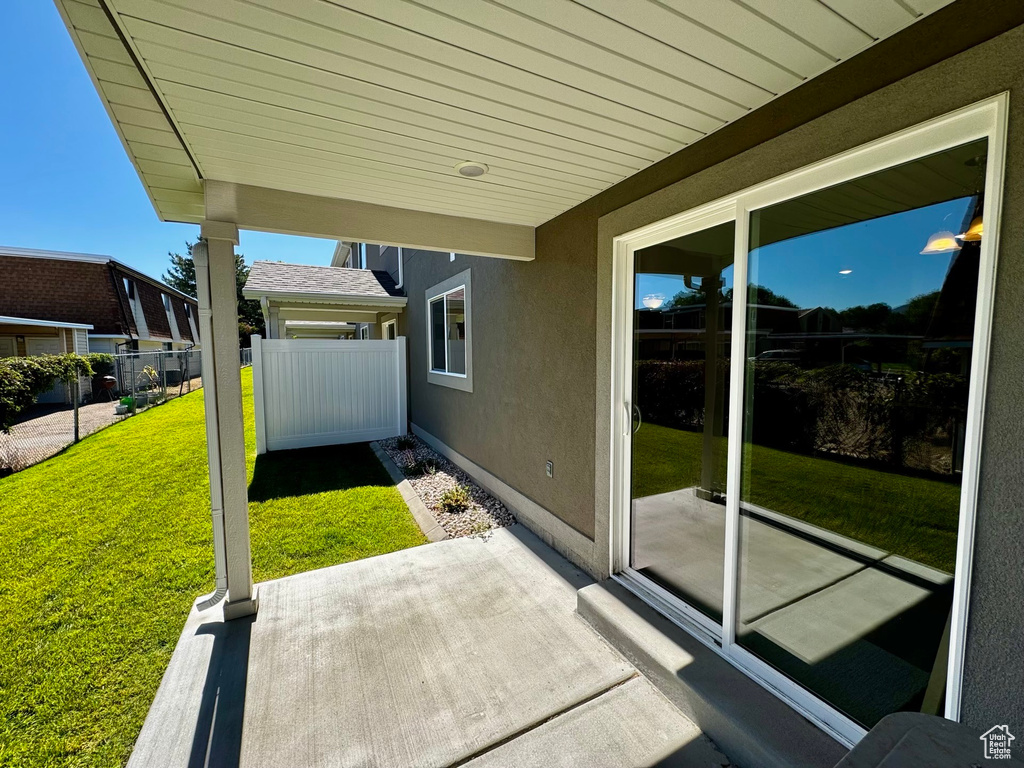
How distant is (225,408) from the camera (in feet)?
10.0

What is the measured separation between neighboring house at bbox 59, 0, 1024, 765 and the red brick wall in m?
19.8

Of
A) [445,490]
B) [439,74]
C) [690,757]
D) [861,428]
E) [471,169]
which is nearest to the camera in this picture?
[439,74]

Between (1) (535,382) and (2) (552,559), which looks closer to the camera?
(2) (552,559)

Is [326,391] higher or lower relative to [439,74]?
lower

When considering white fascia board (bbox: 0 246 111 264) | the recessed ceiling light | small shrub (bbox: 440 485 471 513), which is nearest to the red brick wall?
white fascia board (bbox: 0 246 111 264)

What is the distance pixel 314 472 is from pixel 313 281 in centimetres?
417

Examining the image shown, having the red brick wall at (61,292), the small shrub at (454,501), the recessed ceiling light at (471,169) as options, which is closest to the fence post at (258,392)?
the small shrub at (454,501)

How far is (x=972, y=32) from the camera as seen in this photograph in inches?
59.7

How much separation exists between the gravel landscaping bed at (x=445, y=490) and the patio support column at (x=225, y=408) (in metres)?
1.97

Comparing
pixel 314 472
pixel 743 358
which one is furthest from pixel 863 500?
pixel 314 472

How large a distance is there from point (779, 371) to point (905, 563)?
99 cm

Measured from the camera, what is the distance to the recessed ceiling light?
269cm

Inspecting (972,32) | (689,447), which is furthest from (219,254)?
(972,32)

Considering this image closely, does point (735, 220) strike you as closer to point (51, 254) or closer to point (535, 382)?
point (535, 382)
